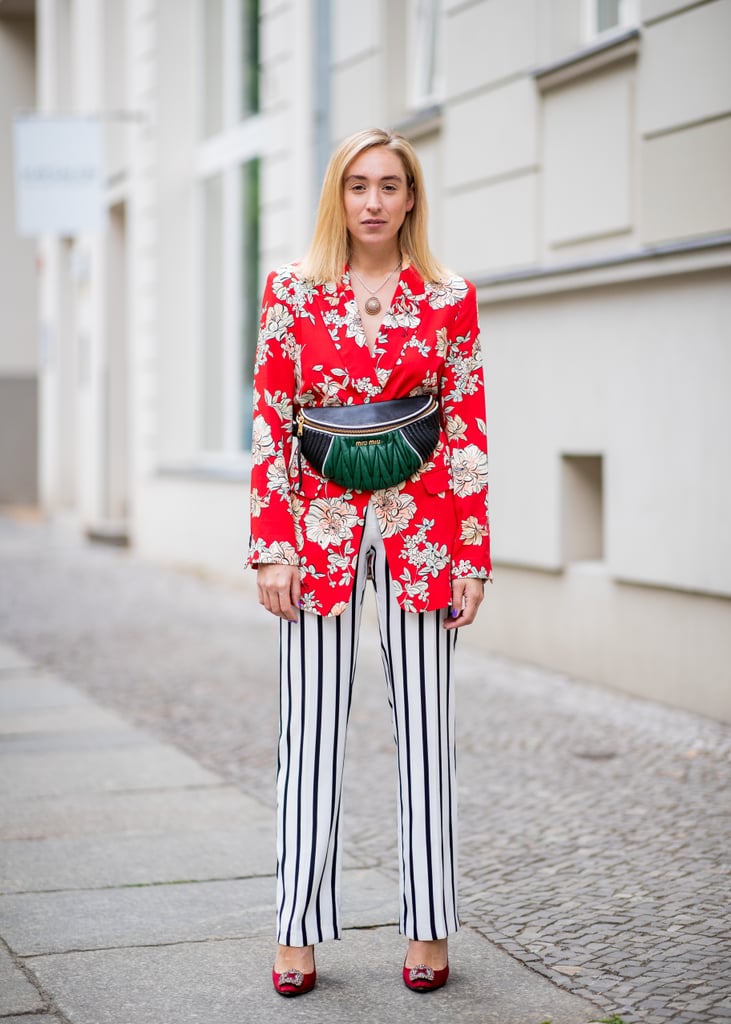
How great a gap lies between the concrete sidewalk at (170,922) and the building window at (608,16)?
4110 mm

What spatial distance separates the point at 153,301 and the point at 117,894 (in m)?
9.87

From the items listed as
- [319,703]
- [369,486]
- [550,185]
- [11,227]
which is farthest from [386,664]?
[11,227]

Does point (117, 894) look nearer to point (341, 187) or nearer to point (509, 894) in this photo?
point (509, 894)

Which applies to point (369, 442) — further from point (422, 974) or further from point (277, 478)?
point (422, 974)

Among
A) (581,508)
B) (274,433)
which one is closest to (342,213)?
Answer: (274,433)

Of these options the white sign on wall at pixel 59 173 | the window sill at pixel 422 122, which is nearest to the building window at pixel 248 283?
the white sign on wall at pixel 59 173

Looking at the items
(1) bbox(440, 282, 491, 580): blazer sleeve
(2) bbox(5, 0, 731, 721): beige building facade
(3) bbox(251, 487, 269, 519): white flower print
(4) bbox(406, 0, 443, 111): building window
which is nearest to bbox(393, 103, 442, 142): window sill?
(2) bbox(5, 0, 731, 721): beige building facade

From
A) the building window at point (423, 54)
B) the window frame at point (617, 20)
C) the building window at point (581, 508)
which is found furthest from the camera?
the building window at point (423, 54)

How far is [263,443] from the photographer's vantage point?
3.21m

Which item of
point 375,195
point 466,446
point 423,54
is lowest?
point 466,446

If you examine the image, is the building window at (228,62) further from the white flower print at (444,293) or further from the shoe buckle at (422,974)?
the shoe buckle at (422,974)

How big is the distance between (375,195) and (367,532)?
73 centimetres

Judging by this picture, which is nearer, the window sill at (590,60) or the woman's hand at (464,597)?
the woman's hand at (464,597)

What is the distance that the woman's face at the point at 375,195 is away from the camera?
3205 millimetres
